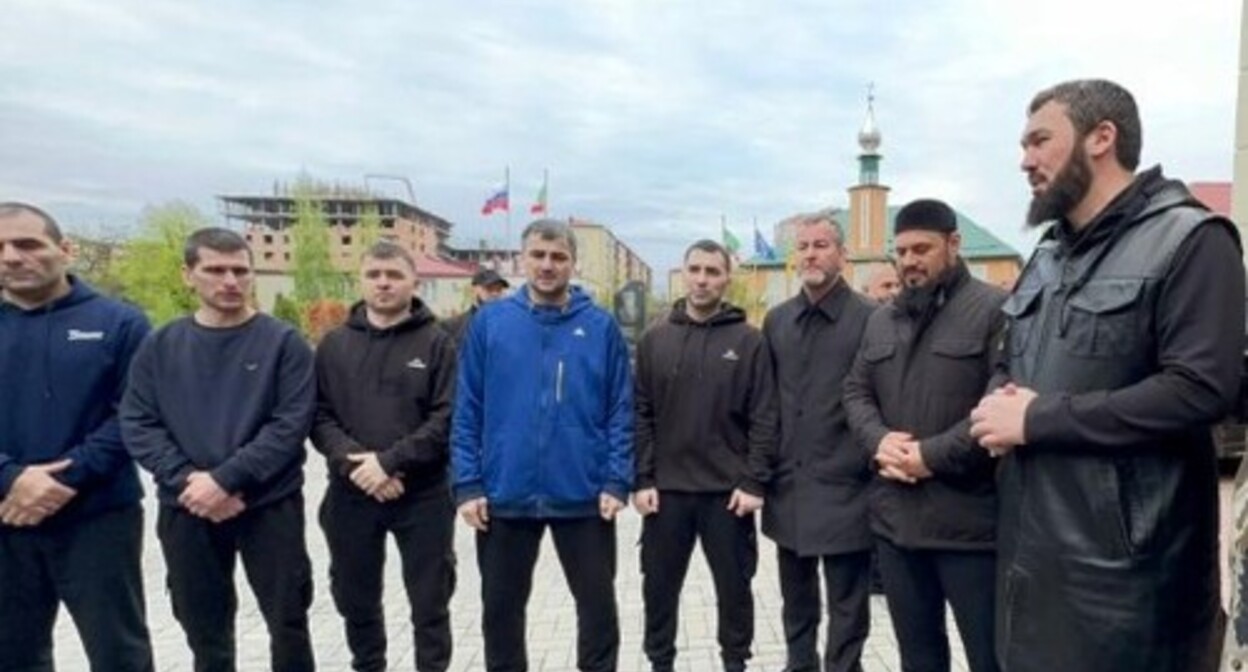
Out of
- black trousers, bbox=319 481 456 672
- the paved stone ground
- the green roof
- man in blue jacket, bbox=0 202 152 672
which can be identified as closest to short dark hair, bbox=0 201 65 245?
man in blue jacket, bbox=0 202 152 672

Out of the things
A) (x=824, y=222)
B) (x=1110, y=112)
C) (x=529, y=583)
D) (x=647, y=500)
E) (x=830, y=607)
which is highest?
(x=1110, y=112)

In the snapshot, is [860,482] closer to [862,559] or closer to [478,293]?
[862,559]

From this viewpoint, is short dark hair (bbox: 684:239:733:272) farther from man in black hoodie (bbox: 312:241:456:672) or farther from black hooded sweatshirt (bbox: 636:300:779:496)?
man in black hoodie (bbox: 312:241:456:672)

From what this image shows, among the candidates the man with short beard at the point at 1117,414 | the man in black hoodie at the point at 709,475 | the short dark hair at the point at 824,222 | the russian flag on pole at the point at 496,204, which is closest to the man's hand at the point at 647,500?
the man in black hoodie at the point at 709,475

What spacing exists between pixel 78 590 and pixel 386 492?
1.30 m

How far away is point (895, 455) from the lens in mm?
3459

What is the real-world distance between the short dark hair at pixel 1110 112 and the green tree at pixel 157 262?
5073cm

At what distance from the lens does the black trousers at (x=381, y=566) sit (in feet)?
14.3

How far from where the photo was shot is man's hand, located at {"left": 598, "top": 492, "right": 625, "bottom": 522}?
4.10 metres

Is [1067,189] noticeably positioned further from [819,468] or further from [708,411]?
[708,411]

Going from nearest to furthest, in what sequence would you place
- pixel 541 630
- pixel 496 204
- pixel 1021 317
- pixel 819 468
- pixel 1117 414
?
pixel 1117 414 → pixel 1021 317 → pixel 819 468 → pixel 541 630 → pixel 496 204

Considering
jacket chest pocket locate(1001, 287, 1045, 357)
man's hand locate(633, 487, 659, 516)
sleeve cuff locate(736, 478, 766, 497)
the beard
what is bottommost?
man's hand locate(633, 487, 659, 516)

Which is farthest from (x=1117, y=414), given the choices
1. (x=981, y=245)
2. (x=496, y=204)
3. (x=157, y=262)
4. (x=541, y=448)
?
(x=981, y=245)

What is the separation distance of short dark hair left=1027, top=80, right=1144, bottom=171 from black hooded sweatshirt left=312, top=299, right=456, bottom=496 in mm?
3010
